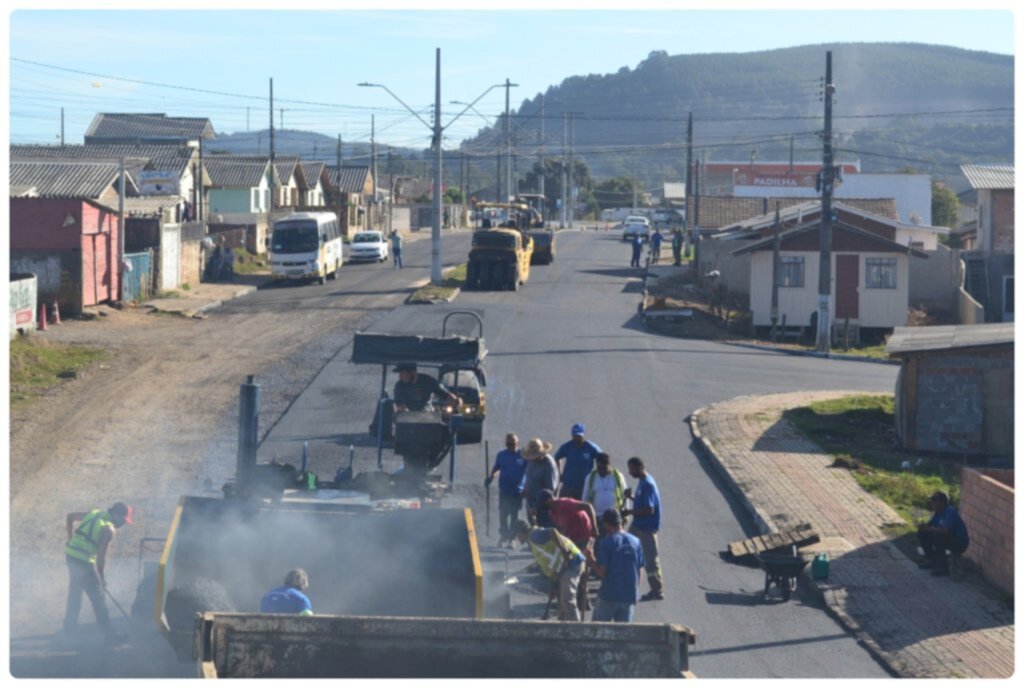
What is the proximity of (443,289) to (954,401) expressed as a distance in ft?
75.8

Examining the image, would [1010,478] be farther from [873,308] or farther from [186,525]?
[873,308]

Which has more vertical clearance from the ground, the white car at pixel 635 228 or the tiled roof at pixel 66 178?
the tiled roof at pixel 66 178

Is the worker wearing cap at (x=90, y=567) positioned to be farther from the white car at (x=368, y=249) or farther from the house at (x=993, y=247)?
the white car at (x=368, y=249)

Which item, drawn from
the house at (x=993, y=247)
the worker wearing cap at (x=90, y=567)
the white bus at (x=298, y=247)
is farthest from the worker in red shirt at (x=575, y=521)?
the house at (x=993, y=247)

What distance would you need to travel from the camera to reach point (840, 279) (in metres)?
38.8

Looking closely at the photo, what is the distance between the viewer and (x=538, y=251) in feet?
185

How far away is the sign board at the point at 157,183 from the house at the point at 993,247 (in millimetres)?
31441

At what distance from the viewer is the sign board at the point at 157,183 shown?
54709mm

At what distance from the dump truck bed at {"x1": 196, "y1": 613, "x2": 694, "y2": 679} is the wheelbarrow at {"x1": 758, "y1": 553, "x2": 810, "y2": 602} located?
4452 millimetres

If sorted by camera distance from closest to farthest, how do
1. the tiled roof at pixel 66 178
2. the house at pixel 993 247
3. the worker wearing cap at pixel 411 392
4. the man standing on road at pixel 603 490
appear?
the man standing on road at pixel 603 490 → the worker wearing cap at pixel 411 392 → the tiled roof at pixel 66 178 → the house at pixel 993 247

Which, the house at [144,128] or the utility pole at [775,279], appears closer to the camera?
the utility pole at [775,279]

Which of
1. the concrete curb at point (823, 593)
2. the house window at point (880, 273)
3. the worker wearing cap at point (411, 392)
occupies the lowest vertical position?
the concrete curb at point (823, 593)

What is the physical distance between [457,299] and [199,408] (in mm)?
18339

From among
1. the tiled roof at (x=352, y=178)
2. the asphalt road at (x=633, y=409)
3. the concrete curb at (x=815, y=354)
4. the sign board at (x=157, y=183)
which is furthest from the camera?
the tiled roof at (x=352, y=178)
